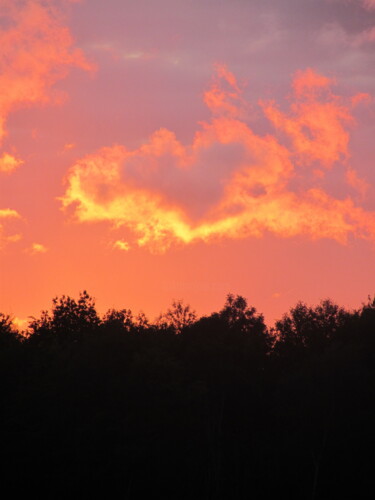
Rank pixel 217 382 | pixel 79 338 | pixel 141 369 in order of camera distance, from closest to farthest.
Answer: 1. pixel 141 369
2. pixel 217 382
3. pixel 79 338

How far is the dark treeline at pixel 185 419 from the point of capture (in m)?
51.8

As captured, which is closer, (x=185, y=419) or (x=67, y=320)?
(x=185, y=419)

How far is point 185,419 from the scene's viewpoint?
52.6m

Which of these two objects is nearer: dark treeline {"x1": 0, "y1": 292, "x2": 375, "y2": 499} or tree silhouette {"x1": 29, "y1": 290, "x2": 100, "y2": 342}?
dark treeline {"x1": 0, "y1": 292, "x2": 375, "y2": 499}

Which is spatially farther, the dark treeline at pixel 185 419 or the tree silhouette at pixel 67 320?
the tree silhouette at pixel 67 320

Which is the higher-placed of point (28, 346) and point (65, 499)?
point (28, 346)

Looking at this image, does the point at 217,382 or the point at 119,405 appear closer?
the point at 119,405

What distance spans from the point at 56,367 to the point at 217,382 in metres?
18.2

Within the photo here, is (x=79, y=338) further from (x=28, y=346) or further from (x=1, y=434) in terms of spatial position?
(x=1, y=434)

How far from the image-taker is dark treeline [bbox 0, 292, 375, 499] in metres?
51.8

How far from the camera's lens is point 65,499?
51.0 m

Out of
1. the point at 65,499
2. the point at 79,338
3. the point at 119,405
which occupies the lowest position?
the point at 65,499

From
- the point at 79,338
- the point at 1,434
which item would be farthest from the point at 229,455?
the point at 79,338

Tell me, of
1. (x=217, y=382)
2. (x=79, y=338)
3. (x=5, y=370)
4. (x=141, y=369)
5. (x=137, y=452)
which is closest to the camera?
(x=137, y=452)
